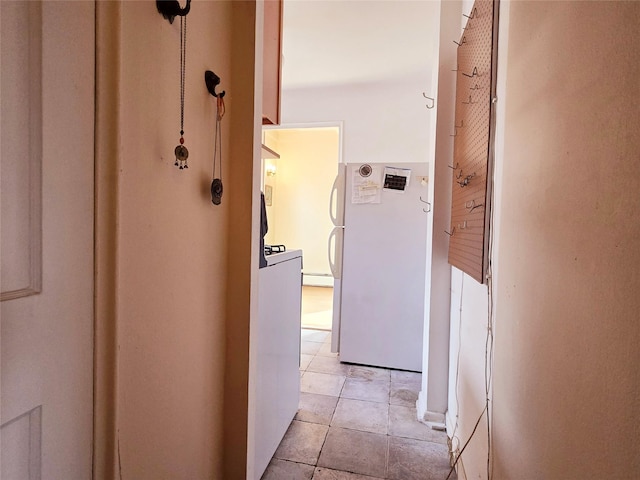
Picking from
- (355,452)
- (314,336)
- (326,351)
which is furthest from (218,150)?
(314,336)

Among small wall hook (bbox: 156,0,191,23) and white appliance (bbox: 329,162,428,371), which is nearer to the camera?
small wall hook (bbox: 156,0,191,23)

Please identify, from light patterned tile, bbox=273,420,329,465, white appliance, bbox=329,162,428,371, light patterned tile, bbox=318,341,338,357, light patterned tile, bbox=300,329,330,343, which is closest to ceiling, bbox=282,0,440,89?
white appliance, bbox=329,162,428,371

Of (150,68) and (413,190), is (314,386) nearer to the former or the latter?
(413,190)

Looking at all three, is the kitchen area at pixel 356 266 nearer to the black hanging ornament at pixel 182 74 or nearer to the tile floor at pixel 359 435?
the tile floor at pixel 359 435

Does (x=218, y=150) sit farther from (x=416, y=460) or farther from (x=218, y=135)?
(x=416, y=460)

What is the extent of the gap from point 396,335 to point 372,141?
2.09 meters

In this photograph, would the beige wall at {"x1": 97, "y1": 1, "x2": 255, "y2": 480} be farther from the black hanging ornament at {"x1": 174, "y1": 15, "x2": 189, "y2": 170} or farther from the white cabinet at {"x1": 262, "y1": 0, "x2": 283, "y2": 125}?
the white cabinet at {"x1": 262, "y1": 0, "x2": 283, "y2": 125}

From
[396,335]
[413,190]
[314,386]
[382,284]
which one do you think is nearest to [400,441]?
[314,386]

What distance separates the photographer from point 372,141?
11.3 ft

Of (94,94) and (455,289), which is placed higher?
(94,94)

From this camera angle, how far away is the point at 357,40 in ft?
8.57

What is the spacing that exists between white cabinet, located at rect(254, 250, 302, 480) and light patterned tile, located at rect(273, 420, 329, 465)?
0.18ft

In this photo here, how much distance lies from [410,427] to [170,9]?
2.15 meters

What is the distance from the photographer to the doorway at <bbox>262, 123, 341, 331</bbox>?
5926 millimetres
